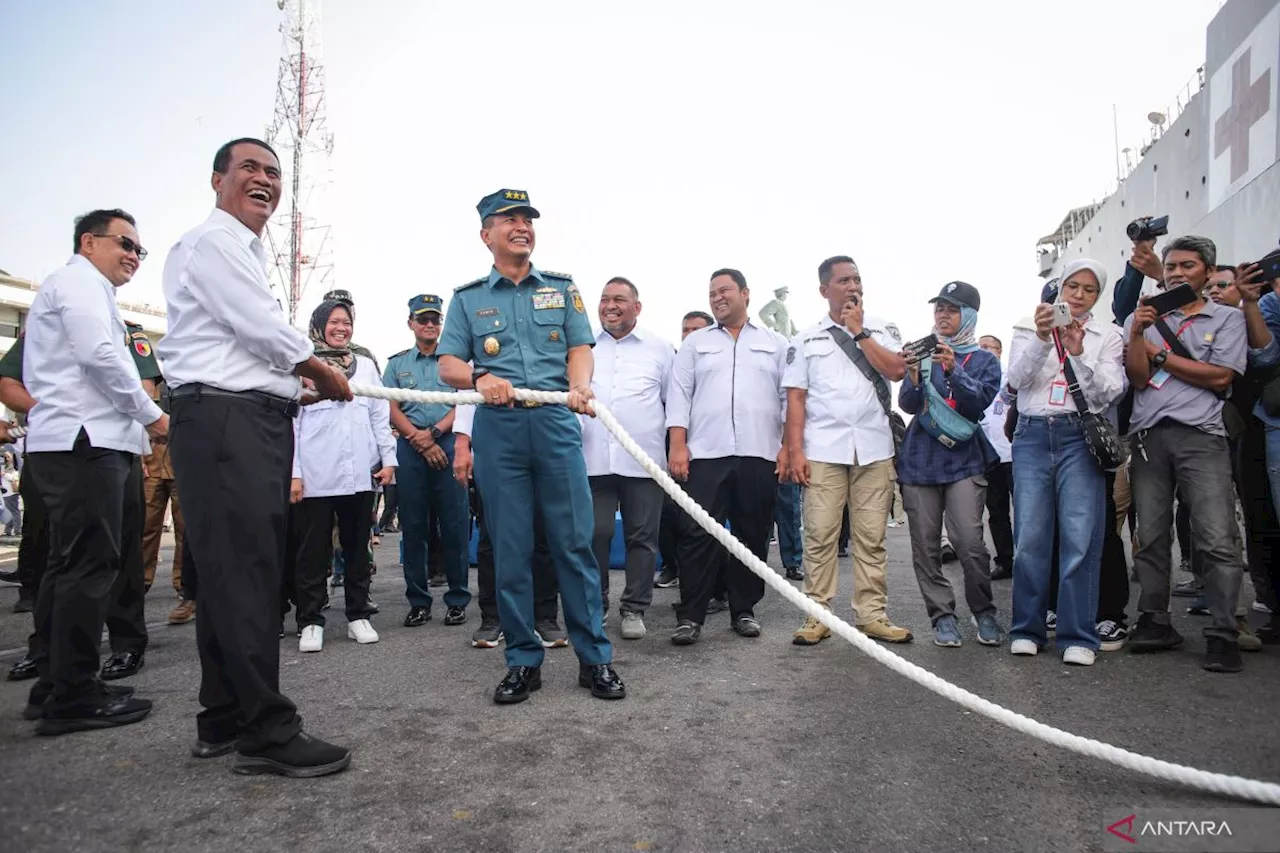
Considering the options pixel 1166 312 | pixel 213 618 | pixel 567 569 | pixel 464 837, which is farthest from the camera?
pixel 1166 312

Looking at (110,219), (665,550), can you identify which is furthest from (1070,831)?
(665,550)

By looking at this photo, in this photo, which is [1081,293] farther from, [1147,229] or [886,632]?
[886,632]

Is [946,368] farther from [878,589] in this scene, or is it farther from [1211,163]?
[1211,163]

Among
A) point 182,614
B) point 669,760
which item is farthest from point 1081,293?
point 182,614

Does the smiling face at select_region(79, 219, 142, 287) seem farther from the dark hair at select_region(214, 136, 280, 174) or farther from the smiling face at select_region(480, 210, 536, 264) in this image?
the smiling face at select_region(480, 210, 536, 264)

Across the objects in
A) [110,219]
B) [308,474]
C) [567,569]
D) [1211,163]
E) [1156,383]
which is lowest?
[567,569]

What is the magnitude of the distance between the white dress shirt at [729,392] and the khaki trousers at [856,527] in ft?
1.29

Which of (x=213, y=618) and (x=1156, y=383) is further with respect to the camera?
(x=1156, y=383)

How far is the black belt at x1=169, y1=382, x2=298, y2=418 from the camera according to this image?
2.57 m

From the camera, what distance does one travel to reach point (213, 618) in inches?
101

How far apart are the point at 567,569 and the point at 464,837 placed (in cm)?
152

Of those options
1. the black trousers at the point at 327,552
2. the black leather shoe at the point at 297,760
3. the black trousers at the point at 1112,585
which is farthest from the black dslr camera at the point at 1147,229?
the black trousers at the point at 327,552

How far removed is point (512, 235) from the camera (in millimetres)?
3566

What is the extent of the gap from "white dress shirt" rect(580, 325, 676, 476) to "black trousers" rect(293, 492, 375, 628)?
53.2 inches
